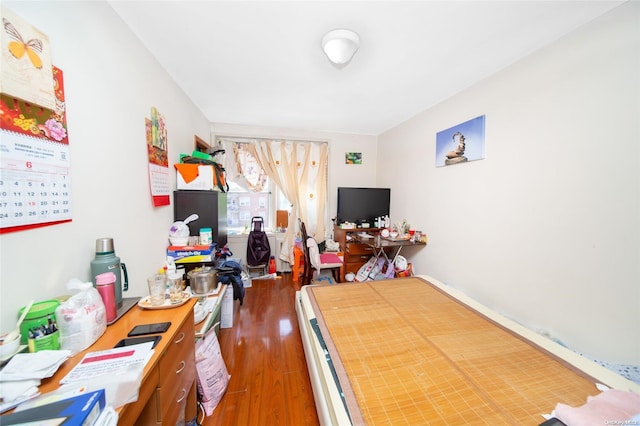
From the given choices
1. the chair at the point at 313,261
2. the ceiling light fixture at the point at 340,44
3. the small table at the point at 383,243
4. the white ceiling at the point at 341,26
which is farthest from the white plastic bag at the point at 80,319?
the small table at the point at 383,243

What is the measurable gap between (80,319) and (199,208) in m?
1.42

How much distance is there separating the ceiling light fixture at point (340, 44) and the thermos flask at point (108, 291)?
74.1 inches

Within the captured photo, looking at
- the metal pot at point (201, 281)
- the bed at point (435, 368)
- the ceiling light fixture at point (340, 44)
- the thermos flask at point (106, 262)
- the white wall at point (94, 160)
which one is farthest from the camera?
the metal pot at point (201, 281)

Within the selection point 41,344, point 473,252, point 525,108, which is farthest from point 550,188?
point 41,344

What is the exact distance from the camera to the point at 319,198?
3.95 metres

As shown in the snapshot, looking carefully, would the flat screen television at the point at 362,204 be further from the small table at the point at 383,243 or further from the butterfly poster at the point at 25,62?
the butterfly poster at the point at 25,62

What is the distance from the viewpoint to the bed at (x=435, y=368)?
96 cm

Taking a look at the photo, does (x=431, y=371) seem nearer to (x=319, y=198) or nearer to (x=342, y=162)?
(x=319, y=198)

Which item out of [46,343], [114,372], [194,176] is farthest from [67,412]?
[194,176]

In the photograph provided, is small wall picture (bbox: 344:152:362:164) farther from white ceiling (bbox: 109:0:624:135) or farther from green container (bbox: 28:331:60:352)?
green container (bbox: 28:331:60:352)

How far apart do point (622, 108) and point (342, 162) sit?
306 centimetres

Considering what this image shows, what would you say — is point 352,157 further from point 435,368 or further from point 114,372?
point 114,372

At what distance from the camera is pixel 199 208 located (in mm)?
2115

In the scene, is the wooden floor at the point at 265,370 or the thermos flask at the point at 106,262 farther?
the wooden floor at the point at 265,370
